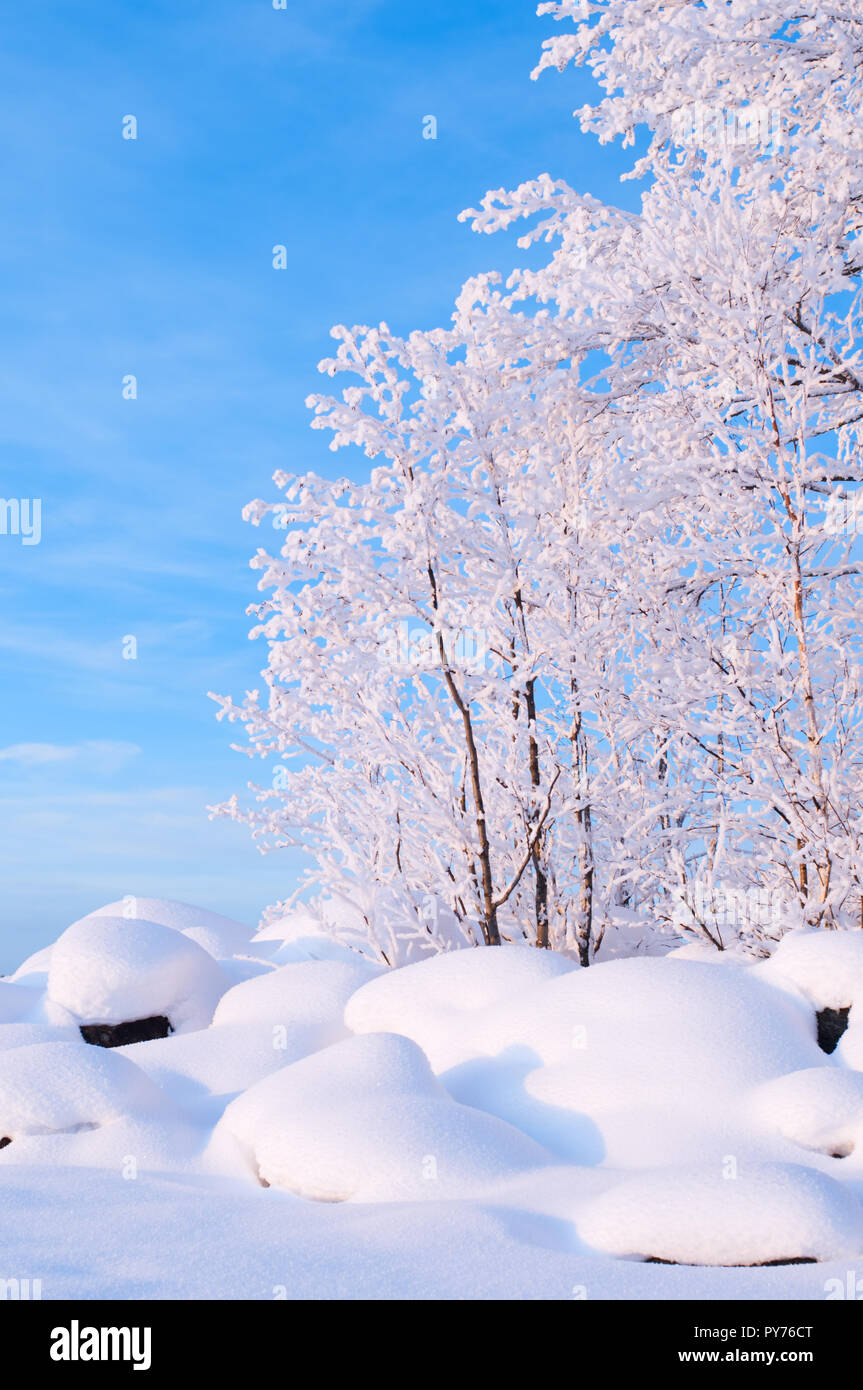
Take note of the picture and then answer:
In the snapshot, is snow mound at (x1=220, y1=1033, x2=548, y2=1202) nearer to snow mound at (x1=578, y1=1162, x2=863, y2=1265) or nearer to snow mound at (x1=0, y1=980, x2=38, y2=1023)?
snow mound at (x1=578, y1=1162, x2=863, y2=1265)

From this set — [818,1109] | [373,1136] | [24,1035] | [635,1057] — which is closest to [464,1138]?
[373,1136]

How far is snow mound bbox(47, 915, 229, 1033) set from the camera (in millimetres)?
6516

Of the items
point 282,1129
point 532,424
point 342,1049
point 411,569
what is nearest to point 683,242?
point 532,424

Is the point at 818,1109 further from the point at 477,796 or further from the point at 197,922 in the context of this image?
the point at 197,922

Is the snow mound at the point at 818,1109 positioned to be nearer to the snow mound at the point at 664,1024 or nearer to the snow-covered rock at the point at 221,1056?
the snow mound at the point at 664,1024

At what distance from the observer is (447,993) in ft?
17.2

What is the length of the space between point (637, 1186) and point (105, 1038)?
168 inches

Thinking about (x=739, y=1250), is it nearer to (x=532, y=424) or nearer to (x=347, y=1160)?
(x=347, y=1160)

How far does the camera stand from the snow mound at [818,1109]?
3793 millimetres

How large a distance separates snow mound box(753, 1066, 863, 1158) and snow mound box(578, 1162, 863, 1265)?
0.62 meters

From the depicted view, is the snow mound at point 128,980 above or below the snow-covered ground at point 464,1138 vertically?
above

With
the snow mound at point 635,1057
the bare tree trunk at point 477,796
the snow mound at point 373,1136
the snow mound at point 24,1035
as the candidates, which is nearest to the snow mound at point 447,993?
the snow mound at point 635,1057

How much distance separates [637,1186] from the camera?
322cm

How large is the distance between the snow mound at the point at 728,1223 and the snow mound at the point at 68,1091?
6.90 feet
